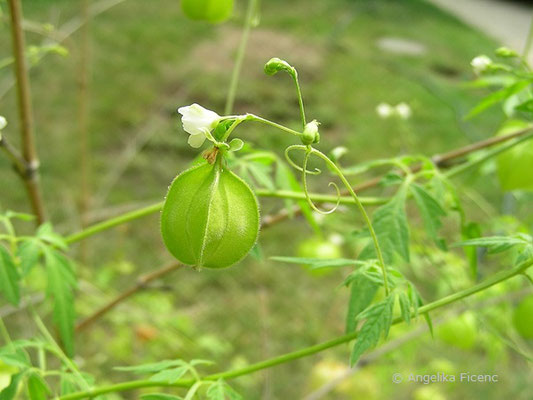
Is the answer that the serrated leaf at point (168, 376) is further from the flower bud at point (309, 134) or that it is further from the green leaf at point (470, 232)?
the green leaf at point (470, 232)

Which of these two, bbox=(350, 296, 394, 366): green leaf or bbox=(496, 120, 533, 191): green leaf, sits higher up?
bbox=(350, 296, 394, 366): green leaf

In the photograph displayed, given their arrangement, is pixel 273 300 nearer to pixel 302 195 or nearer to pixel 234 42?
pixel 302 195

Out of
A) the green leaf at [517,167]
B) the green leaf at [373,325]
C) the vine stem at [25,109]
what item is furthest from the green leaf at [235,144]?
the green leaf at [517,167]

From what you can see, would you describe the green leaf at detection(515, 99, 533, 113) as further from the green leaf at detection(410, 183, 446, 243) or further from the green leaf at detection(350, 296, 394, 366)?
the green leaf at detection(350, 296, 394, 366)

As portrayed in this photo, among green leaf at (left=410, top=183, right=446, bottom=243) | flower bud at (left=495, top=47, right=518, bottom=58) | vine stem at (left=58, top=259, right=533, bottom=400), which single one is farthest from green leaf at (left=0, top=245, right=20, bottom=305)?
flower bud at (left=495, top=47, right=518, bottom=58)

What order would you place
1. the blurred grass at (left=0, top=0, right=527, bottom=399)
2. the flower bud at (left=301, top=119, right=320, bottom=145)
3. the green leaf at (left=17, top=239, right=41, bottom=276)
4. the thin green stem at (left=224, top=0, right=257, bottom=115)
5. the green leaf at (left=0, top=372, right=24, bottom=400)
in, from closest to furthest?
1. the flower bud at (left=301, top=119, right=320, bottom=145)
2. the green leaf at (left=0, top=372, right=24, bottom=400)
3. the green leaf at (left=17, top=239, right=41, bottom=276)
4. the thin green stem at (left=224, top=0, right=257, bottom=115)
5. the blurred grass at (left=0, top=0, right=527, bottom=399)

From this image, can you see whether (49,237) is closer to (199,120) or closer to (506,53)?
(199,120)

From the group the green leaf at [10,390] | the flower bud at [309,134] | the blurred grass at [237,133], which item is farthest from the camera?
the blurred grass at [237,133]
